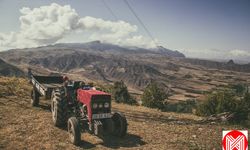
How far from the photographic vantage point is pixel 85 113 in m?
11.5

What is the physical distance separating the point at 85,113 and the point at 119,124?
1.54m

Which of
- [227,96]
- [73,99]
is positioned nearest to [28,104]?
[73,99]

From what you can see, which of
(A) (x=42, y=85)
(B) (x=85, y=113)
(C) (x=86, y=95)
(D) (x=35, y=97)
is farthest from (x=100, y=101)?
(D) (x=35, y=97)

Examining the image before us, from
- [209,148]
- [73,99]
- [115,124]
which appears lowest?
[209,148]

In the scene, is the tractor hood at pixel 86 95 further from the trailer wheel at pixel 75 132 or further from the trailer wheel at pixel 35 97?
the trailer wheel at pixel 35 97

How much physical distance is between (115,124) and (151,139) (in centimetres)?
167

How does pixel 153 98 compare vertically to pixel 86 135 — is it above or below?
above

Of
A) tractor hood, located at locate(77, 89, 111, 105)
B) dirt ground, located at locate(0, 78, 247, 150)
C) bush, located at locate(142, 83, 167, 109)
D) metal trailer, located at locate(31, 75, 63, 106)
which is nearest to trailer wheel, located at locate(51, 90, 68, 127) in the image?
dirt ground, located at locate(0, 78, 247, 150)

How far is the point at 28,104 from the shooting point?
669 inches

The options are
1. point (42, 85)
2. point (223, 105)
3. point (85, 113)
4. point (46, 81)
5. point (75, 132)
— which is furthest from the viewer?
point (223, 105)

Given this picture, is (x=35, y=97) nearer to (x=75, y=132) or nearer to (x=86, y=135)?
(x=86, y=135)

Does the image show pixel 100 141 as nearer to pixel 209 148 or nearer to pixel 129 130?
pixel 129 130

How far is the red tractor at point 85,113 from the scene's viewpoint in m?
10.7

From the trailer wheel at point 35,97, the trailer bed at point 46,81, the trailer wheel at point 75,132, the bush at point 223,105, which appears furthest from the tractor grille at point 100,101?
the bush at point 223,105
